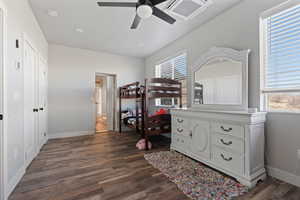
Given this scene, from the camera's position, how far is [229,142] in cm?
188

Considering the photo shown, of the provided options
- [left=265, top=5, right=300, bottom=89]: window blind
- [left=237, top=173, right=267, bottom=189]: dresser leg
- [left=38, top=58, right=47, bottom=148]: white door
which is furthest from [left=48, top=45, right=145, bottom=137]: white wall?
[left=265, top=5, right=300, bottom=89]: window blind

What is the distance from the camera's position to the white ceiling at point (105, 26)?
2315mm

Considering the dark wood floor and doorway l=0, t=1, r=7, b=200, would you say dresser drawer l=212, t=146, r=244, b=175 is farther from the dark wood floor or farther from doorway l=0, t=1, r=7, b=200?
doorway l=0, t=1, r=7, b=200

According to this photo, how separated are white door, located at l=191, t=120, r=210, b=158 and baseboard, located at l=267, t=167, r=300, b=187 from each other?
2.71 feet

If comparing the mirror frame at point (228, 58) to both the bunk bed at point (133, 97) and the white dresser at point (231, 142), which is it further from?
the bunk bed at point (133, 97)

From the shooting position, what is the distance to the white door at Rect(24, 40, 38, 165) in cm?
219

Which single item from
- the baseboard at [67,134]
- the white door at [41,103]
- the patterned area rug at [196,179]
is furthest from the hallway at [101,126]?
the patterned area rug at [196,179]

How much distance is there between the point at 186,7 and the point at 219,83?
4.51 ft

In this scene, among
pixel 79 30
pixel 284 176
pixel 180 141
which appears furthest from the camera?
pixel 79 30

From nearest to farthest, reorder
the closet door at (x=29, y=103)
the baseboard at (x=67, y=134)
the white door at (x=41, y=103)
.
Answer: the closet door at (x=29, y=103) < the white door at (x=41, y=103) < the baseboard at (x=67, y=134)

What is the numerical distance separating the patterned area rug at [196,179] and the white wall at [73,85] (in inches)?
109

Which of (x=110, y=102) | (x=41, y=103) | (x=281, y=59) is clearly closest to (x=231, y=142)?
(x=281, y=59)

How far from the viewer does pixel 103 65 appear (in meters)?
4.56

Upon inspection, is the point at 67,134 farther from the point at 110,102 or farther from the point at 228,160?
the point at 228,160
